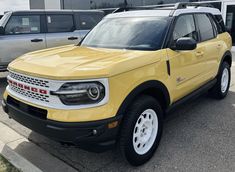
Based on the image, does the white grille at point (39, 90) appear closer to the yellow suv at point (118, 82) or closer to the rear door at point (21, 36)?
the yellow suv at point (118, 82)

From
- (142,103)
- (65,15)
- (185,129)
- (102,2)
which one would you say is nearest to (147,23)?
(142,103)

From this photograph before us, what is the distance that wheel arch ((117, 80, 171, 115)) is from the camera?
117 inches

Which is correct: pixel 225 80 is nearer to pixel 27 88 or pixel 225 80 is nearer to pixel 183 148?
pixel 183 148

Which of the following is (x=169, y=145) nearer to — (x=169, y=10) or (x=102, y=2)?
(x=169, y=10)

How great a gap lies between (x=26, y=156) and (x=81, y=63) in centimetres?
147

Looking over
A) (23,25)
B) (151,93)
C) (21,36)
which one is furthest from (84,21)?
(151,93)

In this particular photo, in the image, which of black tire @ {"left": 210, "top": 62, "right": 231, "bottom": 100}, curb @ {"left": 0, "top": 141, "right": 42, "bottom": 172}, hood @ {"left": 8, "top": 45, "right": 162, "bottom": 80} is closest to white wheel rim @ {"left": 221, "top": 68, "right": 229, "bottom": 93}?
black tire @ {"left": 210, "top": 62, "right": 231, "bottom": 100}

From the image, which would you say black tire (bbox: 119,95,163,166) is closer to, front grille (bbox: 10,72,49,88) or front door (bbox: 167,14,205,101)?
front door (bbox: 167,14,205,101)

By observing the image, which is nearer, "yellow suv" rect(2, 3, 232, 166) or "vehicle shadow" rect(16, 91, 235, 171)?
"yellow suv" rect(2, 3, 232, 166)

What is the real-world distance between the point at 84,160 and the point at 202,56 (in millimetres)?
2455

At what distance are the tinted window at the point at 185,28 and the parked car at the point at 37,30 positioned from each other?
453 cm

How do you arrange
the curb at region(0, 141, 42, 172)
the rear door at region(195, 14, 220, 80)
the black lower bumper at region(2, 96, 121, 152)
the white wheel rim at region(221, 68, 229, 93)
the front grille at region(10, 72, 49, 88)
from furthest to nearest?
the white wheel rim at region(221, 68, 229, 93)
the rear door at region(195, 14, 220, 80)
the curb at region(0, 141, 42, 172)
the front grille at region(10, 72, 49, 88)
the black lower bumper at region(2, 96, 121, 152)

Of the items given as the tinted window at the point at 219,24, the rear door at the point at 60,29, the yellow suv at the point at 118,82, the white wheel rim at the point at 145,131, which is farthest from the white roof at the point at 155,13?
the rear door at the point at 60,29

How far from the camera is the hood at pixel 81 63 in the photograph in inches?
111
